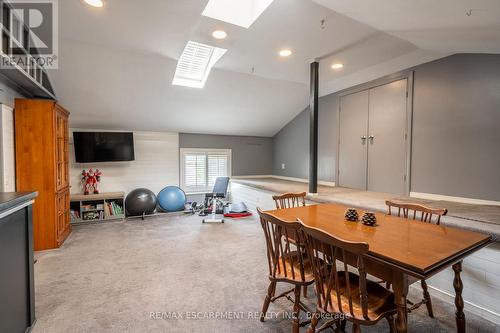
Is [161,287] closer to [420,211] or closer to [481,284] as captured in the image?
[420,211]

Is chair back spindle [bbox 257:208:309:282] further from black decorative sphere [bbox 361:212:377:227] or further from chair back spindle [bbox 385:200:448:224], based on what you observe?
chair back spindle [bbox 385:200:448:224]

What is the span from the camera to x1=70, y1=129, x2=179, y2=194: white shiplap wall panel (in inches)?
197

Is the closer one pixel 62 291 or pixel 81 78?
pixel 62 291

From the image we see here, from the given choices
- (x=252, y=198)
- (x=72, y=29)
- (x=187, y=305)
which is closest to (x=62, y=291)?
(x=187, y=305)

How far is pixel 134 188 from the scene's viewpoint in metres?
5.25

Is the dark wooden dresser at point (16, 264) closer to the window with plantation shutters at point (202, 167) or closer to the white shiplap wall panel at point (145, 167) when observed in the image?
the white shiplap wall panel at point (145, 167)

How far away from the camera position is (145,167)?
535cm

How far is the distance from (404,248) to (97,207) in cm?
507

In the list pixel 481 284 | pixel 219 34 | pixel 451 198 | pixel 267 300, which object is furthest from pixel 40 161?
pixel 451 198

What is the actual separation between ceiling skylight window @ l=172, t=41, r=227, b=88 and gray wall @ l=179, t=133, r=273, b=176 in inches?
67.3

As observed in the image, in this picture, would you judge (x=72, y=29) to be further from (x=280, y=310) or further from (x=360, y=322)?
(x=360, y=322)

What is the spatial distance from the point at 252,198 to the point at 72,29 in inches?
156

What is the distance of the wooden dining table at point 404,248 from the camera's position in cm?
119

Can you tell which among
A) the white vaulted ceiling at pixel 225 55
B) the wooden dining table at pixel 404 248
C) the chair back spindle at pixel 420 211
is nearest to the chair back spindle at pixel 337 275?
the wooden dining table at pixel 404 248
